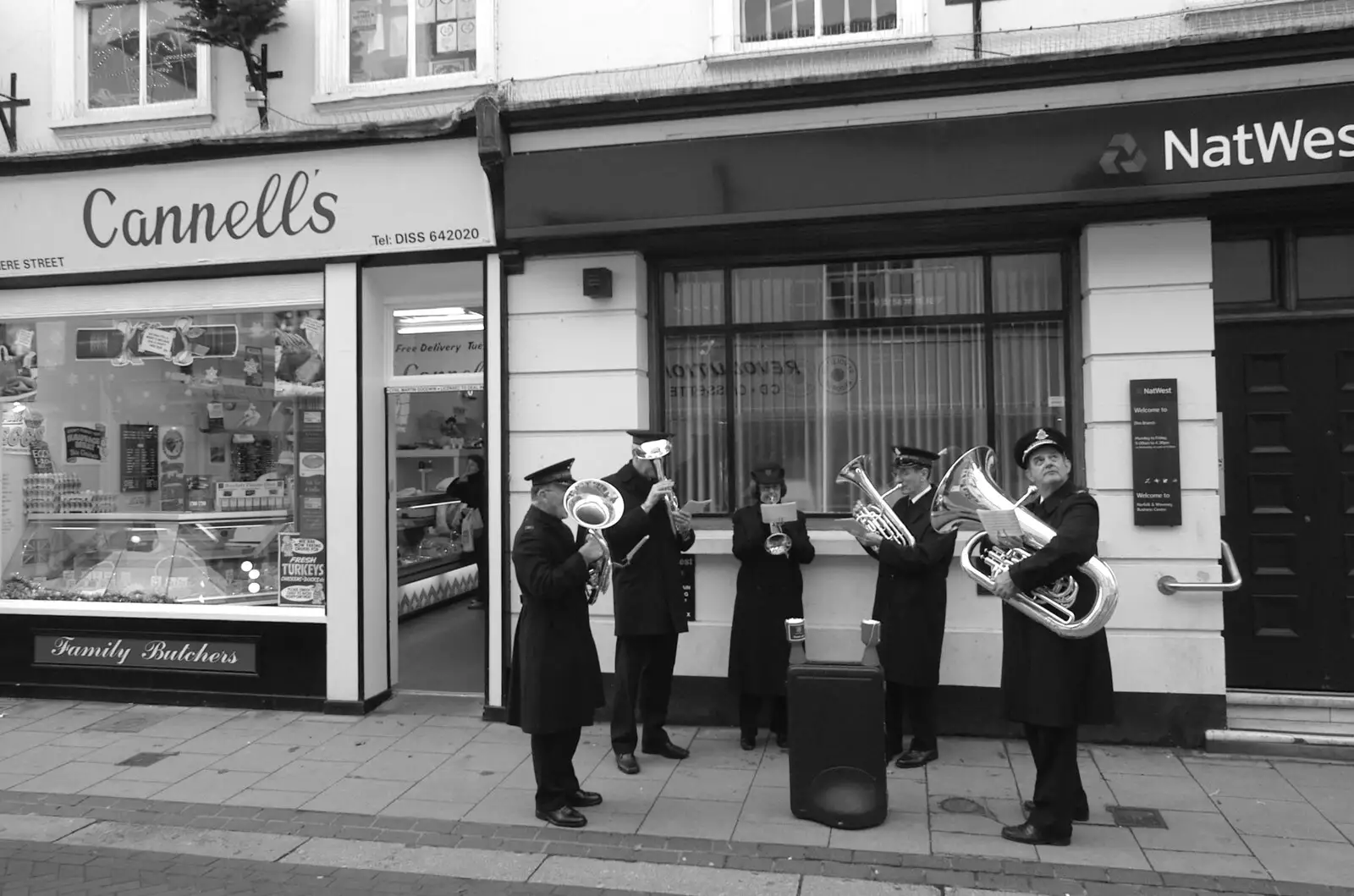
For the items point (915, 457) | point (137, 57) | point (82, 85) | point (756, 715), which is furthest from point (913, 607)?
point (82, 85)

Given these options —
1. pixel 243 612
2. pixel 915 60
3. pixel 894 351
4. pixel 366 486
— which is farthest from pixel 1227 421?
pixel 243 612

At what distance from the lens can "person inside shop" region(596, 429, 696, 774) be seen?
5.93 metres

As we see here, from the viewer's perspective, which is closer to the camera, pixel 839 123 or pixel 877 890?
pixel 877 890

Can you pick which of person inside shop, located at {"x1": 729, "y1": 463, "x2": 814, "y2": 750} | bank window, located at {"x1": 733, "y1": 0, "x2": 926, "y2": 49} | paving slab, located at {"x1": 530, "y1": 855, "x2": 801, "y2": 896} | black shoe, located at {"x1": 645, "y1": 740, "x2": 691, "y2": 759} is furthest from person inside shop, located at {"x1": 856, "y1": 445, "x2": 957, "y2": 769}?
bank window, located at {"x1": 733, "y1": 0, "x2": 926, "y2": 49}

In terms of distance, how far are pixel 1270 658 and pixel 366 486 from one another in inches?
257

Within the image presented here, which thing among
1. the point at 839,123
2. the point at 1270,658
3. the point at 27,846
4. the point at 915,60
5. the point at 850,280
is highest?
the point at 915,60

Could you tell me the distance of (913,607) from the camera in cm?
588

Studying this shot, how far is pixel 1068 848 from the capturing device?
4.73 metres

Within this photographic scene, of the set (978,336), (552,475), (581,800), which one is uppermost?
(978,336)

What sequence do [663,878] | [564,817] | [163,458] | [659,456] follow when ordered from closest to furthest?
[663,878] → [564,817] → [659,456] → [163,458]

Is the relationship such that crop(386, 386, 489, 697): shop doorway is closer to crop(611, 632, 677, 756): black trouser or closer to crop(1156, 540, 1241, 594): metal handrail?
crop(611, 632, 677, 756): black trouser

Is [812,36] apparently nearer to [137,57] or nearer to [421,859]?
[137,57]

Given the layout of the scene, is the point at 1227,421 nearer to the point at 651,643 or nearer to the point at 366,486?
the point at 651,643

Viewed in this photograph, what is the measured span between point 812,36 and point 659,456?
3.40 metres
